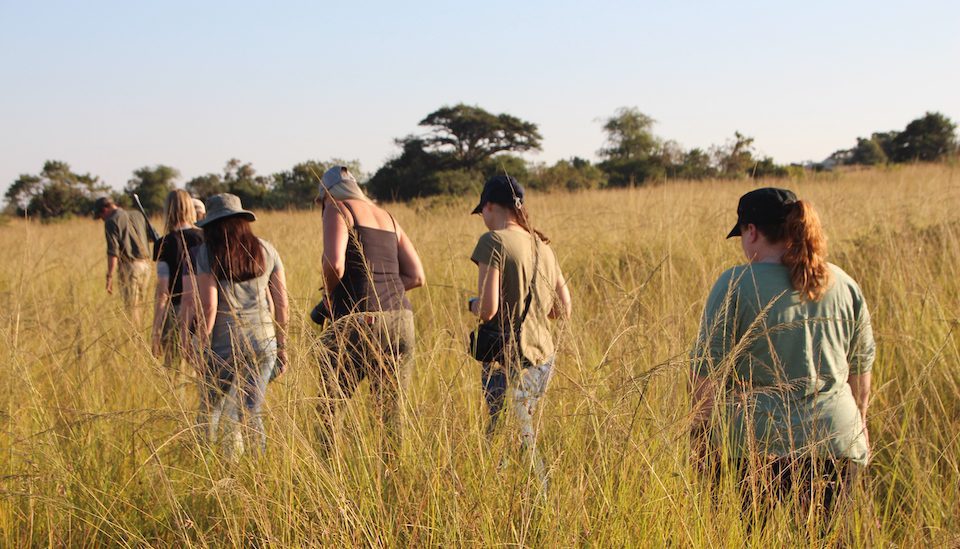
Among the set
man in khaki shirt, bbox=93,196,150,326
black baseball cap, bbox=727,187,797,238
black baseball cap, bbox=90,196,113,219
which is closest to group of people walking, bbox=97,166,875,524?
black baseball cap, bbox=727,187,797,238

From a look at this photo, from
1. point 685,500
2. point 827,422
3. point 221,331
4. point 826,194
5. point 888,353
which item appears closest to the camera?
point 685,500

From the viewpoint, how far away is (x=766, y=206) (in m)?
2.26

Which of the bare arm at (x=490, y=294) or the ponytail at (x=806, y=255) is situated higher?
the ponytail at (x=806, y=255)

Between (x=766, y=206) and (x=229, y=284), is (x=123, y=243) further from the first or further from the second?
(x=766, y=206)

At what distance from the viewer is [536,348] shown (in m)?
2.98

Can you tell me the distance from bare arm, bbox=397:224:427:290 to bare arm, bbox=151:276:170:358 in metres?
1.07

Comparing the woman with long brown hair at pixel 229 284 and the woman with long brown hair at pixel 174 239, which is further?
the woman with long brown hair at pixel 174 239

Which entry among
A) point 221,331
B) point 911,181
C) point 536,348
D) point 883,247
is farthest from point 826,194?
point 221,331

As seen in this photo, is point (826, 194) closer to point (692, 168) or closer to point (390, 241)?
point (692, 168)

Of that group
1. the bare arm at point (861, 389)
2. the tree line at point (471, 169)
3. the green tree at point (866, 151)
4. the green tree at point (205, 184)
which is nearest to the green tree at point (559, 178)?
the tree line at point (471, 169)

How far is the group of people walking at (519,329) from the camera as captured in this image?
6.49 feet

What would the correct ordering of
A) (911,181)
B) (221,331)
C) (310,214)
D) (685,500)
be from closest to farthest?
(685,500) → (221,331) → (911,181) → (310,214)

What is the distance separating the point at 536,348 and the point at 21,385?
6.94ft

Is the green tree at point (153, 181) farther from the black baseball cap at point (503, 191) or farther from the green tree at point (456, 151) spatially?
the black baseball cap at point (503, 191)
